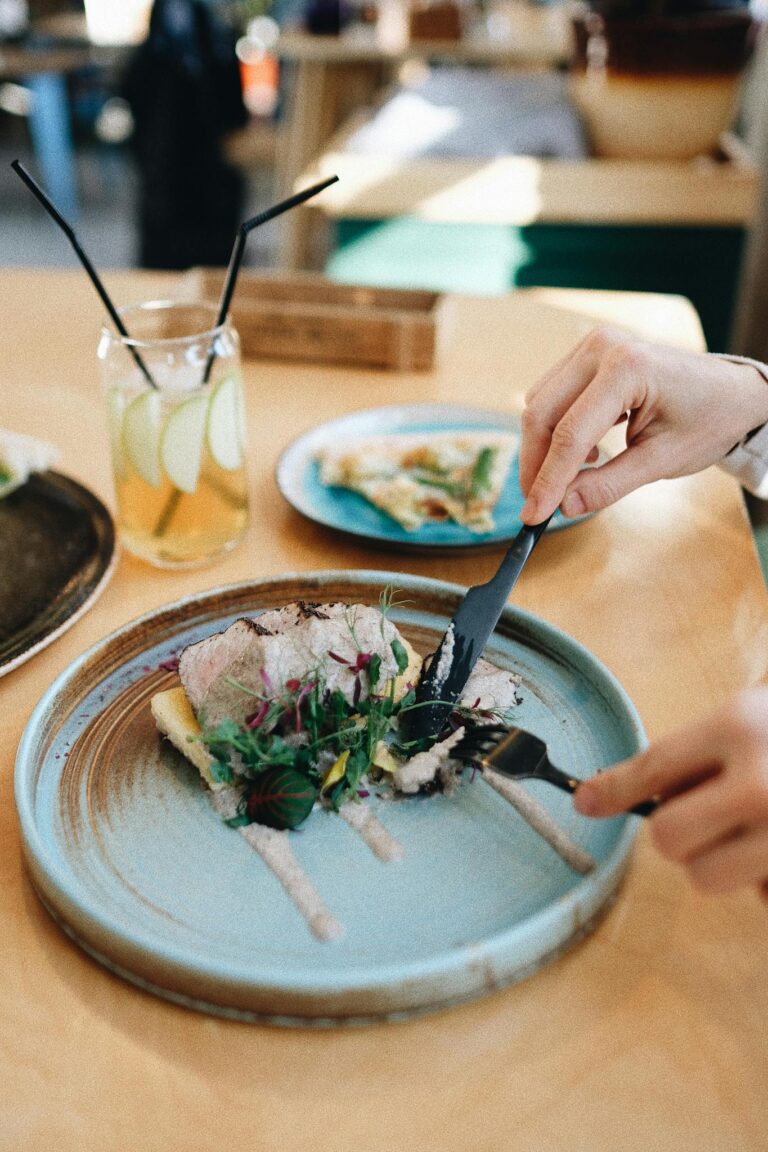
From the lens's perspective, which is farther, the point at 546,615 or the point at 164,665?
the point at 546,615

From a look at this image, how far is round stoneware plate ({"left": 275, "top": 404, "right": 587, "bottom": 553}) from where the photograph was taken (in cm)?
106

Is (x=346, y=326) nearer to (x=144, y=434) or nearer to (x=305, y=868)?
(x=144, y=434)

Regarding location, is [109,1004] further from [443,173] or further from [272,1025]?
[443,173]

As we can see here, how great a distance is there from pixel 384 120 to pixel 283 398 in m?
2.37

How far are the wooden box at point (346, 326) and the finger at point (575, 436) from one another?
2.16 ft

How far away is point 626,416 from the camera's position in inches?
40.3

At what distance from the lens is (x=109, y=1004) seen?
0.60 m

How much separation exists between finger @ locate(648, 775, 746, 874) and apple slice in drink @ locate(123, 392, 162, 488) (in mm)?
673

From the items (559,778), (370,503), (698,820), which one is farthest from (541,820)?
(370,503)

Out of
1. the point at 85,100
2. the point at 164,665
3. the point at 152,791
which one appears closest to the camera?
the point at 152,791

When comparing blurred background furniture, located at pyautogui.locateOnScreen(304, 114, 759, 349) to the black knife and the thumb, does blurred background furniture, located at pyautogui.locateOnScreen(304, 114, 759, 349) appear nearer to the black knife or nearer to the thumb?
the thumb

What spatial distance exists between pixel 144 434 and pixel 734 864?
731 millimetres

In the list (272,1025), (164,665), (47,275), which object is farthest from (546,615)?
(47,275)

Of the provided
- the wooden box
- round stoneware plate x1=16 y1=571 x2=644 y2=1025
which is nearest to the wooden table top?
round stoneware plate x1=16 y1=571 x2=644 y2=1025
